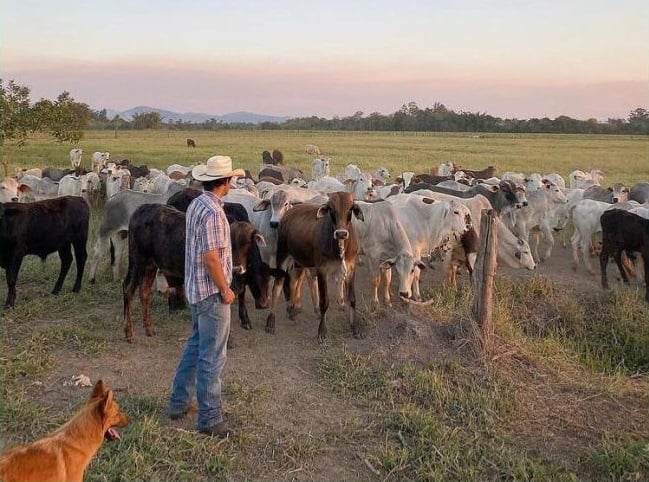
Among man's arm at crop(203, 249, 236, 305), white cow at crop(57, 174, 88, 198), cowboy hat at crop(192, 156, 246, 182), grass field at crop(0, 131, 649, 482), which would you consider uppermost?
cowboy hat at crop(192, 156, 246, 182)

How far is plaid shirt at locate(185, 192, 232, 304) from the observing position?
5.15 metres

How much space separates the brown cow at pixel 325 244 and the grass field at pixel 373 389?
412 millimetres

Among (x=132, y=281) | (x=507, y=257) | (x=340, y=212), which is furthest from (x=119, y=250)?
(x=507, y=257)

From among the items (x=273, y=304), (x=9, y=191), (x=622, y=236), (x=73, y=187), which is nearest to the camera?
(x=273, y=304)

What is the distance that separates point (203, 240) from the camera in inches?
203

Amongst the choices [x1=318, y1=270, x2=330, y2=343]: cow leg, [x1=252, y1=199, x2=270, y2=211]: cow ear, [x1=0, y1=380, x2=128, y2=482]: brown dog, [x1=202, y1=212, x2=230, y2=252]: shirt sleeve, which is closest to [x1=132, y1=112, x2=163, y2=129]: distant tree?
[x1=252, y1=199, x2=270, y2=211]: cow ear

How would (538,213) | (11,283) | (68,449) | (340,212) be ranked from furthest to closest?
(538,213), (11,283), (340,212), (68,449)

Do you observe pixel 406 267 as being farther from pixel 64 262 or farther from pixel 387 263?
pixel 64 262

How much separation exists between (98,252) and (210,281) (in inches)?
238

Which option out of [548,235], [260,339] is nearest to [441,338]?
[260,339]

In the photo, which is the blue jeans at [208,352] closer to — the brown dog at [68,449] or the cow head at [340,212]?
the brown dog at [68,449]

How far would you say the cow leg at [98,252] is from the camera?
1053 centimetres

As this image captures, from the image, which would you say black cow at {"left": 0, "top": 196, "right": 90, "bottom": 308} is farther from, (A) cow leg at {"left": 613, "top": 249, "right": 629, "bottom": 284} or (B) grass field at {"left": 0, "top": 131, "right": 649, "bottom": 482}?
(A) cow leg at {"left": 613, "top": 249, "right": 629, "bottom": 284}

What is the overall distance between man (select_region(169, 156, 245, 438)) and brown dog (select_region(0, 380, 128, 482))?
1147 mm
